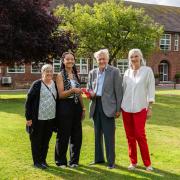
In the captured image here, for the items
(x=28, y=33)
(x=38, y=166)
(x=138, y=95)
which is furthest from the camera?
(x=28, y=33)

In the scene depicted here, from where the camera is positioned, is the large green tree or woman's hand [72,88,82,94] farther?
the large green tree

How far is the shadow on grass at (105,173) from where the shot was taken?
723cm

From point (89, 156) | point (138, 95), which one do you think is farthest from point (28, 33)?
point (138, 95)

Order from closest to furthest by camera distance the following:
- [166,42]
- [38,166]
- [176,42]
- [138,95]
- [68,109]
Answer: [138,95]
[68,109]
[38,166]
[166,42]
[176,42]

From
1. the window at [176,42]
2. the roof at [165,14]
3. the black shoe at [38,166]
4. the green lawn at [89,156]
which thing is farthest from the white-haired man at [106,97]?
the window at [176,42]

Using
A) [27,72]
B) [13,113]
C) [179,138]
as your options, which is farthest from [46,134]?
[27,72]

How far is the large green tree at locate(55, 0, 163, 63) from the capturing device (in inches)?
1242

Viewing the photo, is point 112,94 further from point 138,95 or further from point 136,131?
point 136,131

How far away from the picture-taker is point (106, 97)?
7.51m

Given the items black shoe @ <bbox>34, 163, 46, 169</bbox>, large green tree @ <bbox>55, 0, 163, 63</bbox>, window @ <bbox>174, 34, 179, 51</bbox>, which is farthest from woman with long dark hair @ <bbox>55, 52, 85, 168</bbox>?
window @ <bbox>174, 34, 179, 51</bbox>

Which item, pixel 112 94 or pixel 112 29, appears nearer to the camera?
pixel 112 94

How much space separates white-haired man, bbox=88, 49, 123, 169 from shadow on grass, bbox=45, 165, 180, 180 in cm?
28

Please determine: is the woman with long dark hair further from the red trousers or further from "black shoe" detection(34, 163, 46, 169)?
the red trousers

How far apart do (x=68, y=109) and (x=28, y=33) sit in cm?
1532
